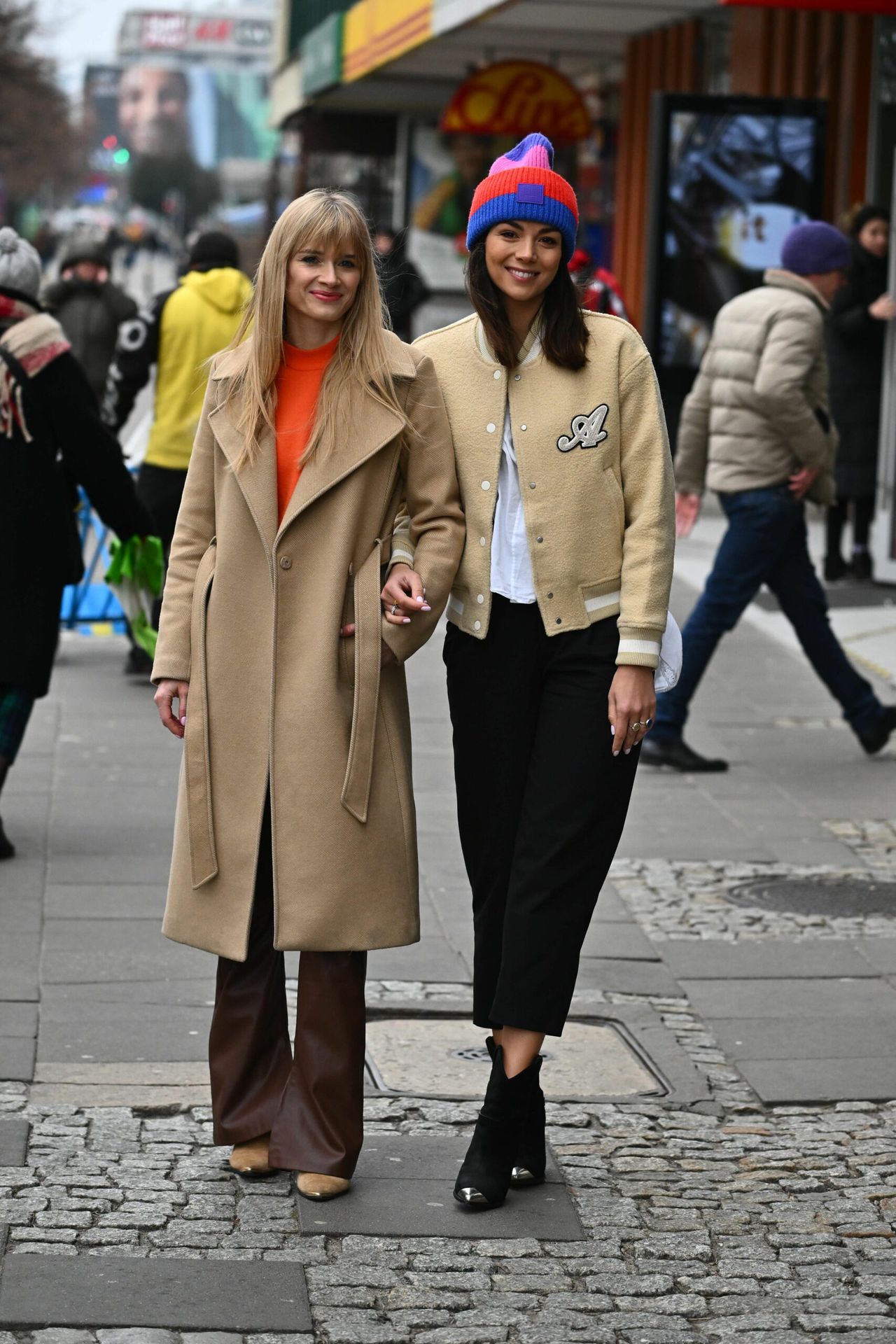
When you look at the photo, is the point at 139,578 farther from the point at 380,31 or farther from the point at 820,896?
the point at 380,31

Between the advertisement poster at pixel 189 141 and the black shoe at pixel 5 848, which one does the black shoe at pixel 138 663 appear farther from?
the advertisement poster at pixel 189 141

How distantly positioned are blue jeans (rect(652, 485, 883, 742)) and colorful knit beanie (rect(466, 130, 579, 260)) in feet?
13.1

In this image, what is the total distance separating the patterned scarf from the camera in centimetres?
635

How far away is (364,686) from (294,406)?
551 mm

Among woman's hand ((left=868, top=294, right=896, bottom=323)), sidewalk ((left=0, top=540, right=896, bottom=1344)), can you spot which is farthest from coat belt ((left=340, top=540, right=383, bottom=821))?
woman's hand ((left=868, top=294, right=896, bottom=323))

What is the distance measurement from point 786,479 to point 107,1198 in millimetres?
4719

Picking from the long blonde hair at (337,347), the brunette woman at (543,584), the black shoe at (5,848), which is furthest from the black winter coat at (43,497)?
the brunette woman at (543,584)

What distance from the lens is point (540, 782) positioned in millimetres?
4016

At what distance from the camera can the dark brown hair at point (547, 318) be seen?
397 cm

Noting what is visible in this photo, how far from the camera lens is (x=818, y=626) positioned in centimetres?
817

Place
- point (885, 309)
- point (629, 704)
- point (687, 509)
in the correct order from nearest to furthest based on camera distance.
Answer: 1. point (629, 704)
2. point (687, 509)
3. point (885, 309)

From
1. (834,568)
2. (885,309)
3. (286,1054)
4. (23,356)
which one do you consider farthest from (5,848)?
(834,568)

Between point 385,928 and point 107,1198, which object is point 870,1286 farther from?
point 107,1198

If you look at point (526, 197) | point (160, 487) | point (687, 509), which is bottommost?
point (160, 487)
